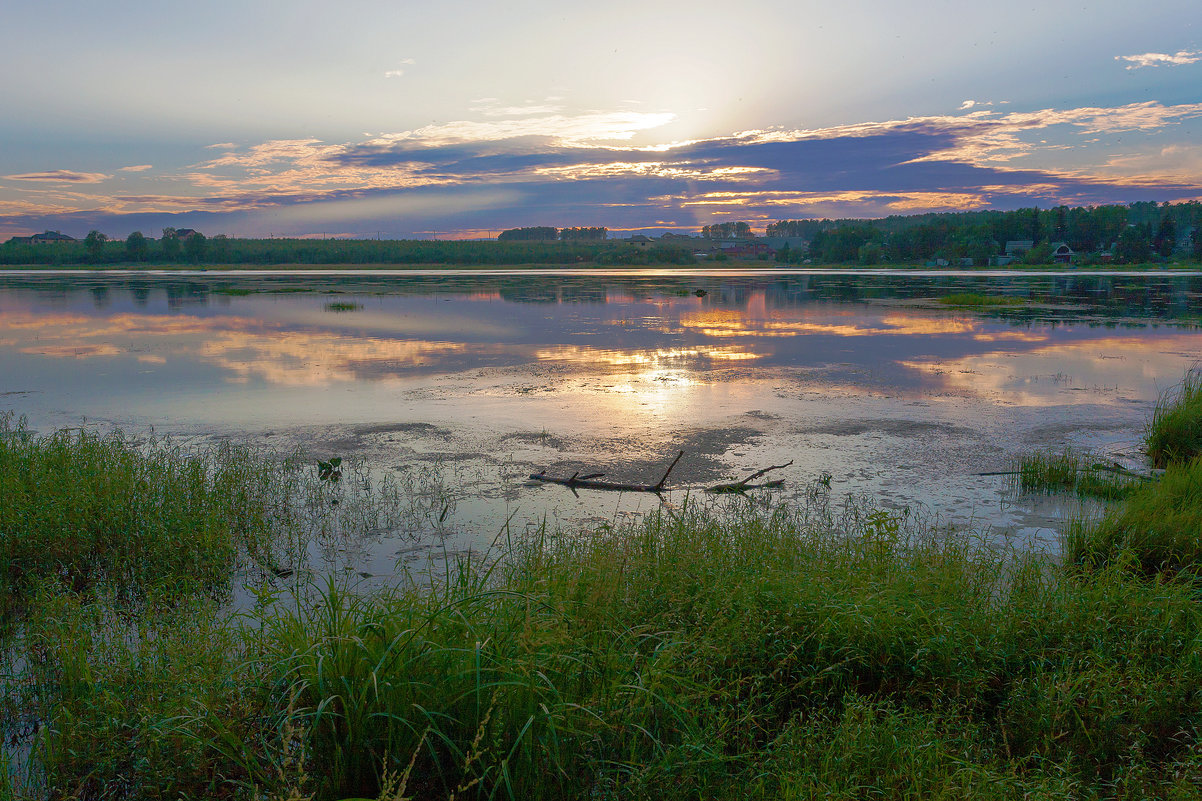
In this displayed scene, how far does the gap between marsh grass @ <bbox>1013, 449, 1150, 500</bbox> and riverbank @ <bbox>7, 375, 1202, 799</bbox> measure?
1.72m

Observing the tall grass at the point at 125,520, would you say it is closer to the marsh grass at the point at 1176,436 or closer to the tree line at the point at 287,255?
the marsh grass at the point at 1176,436

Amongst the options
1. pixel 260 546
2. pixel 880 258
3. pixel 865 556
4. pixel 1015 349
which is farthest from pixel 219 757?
pixel 880 258

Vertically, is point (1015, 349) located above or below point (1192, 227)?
below

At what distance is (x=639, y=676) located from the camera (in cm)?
329

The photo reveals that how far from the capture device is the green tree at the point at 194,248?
97875 millimetres

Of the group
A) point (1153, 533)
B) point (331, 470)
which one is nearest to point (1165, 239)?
point (1153, 533)

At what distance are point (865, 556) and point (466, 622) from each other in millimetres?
2947

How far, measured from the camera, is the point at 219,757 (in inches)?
124

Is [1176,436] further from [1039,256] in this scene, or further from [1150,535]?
[1039,256]

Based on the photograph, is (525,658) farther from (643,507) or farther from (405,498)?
(405,498)

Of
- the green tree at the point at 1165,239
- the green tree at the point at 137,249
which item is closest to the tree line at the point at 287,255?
the green tree at the point at 137,249

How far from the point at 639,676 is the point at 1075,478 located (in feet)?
20.8

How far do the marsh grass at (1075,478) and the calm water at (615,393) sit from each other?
33cm

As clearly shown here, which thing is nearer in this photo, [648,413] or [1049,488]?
[1049,488]
